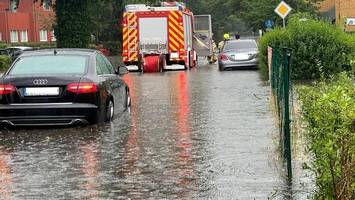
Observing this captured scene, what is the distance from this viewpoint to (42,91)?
11812 millimetres

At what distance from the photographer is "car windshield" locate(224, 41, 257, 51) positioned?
31361mm

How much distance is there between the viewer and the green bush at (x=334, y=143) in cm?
510

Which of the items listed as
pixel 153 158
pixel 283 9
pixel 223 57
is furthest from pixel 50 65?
pixel 223 57

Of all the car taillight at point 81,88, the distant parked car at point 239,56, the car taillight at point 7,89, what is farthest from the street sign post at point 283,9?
the car taillight at point 7,89

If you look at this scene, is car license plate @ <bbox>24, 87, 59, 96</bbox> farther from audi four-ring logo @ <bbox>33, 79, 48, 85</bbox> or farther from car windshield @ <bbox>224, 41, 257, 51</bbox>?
car windshield @ <bbox>224, 41, 257, 51</bbox>

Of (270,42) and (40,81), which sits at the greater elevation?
(270,42)

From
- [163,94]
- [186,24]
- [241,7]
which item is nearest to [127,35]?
[186,24]

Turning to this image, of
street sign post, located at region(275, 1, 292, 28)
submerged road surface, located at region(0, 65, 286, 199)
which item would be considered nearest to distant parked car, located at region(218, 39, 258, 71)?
street sign post, located at region(275, 1, 292, 28)

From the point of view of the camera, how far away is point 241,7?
69.7m

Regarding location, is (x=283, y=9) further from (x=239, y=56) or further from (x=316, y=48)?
(x=316, y=48)

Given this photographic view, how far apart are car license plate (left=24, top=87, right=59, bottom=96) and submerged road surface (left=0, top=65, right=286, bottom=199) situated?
624 millimetres

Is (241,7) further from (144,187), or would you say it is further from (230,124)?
(144,187)

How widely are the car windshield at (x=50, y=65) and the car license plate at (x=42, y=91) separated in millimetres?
370

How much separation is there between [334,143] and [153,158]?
443 centimetres
